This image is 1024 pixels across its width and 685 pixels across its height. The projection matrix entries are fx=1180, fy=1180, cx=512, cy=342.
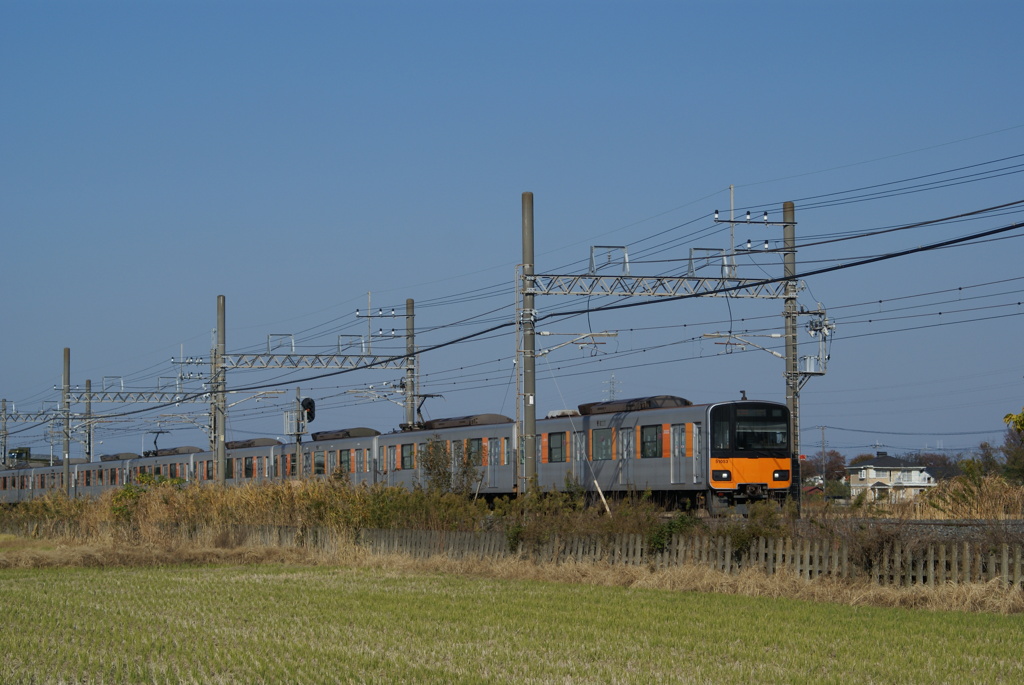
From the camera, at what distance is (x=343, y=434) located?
136 feet

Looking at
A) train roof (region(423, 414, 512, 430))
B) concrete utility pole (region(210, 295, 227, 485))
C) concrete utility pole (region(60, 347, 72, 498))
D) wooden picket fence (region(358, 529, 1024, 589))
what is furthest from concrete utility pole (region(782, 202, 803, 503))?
concrete utility pole (region(60, 347, 72, 498))

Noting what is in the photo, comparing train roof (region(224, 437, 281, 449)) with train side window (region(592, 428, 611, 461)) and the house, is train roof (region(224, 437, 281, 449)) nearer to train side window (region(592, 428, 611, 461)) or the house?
train side window (region(592, 428, 611, 461))

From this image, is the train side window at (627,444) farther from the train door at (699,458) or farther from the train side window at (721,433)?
the train side window at (721,433)

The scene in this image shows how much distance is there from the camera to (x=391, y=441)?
3744cm

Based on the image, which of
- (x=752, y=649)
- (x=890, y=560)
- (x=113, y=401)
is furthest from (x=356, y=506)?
(x=113, y=401)

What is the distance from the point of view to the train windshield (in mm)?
28078

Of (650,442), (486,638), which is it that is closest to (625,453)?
(650,442)

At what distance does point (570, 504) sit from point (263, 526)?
8684 mm

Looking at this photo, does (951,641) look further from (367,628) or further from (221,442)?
(221,442)

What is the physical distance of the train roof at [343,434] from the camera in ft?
131

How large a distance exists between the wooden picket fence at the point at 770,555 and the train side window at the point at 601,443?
398 inches

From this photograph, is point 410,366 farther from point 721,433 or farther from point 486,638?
point 486,638

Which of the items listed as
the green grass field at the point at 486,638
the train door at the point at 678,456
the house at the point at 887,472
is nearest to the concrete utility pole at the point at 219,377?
the train door at the point at 678,456

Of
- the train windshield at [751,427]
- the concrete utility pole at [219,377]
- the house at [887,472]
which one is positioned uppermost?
the concrete utility pole at [219,377]
